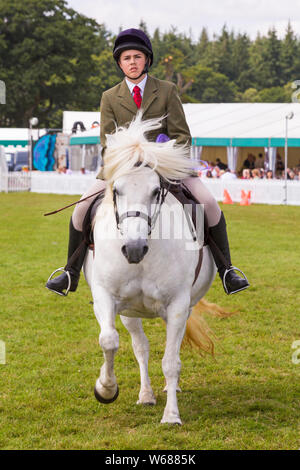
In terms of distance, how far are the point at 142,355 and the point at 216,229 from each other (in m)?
1.38

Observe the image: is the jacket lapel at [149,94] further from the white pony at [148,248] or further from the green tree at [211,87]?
the green tree at [211,87]

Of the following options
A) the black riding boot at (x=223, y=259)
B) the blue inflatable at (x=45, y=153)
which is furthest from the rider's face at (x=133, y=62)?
the blue inflatable at (x=45, y=153)

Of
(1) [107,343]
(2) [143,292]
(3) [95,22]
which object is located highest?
(3) [95,22]

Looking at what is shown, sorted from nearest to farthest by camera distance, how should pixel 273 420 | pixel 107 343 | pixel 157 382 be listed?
pixel 107 343 → pixel 273 420 → pixel 157 382

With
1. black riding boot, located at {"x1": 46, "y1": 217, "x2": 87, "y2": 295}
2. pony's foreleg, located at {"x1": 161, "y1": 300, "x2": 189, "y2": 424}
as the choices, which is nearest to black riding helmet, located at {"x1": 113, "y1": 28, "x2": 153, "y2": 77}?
black riding boot, located at {"x1": 46, "y1": 217, "x2": 87, "y2": 295}

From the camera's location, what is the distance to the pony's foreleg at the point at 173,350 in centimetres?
502

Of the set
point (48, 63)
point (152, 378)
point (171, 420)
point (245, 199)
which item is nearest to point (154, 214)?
point (171, 420)

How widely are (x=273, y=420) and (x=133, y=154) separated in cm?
255

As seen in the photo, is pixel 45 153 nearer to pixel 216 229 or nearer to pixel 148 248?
pixel 216 229

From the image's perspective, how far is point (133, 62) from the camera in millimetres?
5273

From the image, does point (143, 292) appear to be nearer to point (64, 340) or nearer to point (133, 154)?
point (133, 154)

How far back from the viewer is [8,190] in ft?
121

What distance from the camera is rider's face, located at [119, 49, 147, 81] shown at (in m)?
5.27

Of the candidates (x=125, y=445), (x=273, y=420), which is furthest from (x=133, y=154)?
(x=273, y=420)
